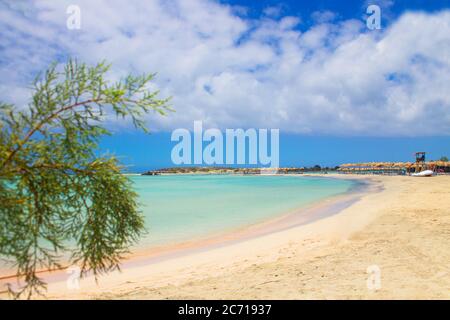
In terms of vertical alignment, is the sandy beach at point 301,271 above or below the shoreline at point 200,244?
above

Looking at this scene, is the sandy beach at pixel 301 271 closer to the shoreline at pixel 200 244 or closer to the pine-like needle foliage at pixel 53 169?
the shoreline at pixel 200 244

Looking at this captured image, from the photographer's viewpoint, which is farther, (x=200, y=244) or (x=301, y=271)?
(x=200, y=244)

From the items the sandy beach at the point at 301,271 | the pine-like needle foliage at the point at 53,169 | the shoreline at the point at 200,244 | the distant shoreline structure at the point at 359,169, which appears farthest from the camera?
the distant shoreline structure at the point at 359,169

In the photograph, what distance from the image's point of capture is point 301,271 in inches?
251

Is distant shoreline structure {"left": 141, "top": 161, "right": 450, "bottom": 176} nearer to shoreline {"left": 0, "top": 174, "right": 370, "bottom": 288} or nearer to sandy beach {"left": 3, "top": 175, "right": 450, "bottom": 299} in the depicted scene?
shoreline {"left": 0, "top": 174, "right": 370, "bottom": 288}

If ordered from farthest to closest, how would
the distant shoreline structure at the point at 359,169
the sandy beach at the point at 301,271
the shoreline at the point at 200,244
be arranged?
the distant shoreline structure at the point at 359,169, the shoreline at the point at 200,244, the sandy beach at the point at 301,271

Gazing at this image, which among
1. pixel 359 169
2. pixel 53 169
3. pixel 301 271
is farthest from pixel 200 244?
pixel 359 169

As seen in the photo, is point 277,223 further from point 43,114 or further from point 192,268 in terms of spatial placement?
point 43,114

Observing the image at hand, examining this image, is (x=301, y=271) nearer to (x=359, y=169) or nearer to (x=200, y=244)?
(x=200, y=244)

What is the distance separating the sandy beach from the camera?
524 cm

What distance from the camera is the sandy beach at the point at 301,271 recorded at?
524cm

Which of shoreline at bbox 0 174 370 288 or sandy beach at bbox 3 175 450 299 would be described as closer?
sandy beach at bbox 3 175 450 299

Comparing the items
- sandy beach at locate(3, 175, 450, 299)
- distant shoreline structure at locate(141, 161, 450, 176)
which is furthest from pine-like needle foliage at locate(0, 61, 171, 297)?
distant shoreline structure at locate(141, 161, 450, 176)

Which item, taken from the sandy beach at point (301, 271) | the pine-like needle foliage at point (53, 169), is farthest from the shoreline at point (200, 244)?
the pine-like needle foliage at point (53, 169)
